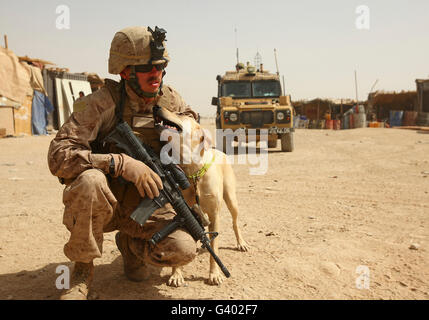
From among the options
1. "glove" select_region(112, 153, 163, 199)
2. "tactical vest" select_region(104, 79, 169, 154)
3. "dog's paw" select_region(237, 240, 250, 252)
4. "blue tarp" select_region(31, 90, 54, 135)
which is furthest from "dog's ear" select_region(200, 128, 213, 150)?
"blue tarp" select_region(31, 90, 54, 135)

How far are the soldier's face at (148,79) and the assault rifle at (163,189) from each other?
31 cm

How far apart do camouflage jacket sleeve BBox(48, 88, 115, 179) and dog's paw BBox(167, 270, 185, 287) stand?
1041 millimetres

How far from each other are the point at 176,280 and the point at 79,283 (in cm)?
73

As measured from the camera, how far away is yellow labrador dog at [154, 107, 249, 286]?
2701mm

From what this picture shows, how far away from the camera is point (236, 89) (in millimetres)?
12008

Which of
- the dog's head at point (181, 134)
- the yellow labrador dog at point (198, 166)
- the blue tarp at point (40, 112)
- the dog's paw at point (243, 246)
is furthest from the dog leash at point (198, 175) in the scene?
the blue tarp at point (40, 112)

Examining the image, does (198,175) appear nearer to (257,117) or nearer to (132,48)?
(132,48)

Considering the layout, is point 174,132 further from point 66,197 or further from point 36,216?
point 36,216

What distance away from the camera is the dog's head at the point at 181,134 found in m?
2.68

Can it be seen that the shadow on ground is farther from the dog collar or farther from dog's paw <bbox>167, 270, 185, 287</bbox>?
the dog collar

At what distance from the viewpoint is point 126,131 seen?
8.52ft

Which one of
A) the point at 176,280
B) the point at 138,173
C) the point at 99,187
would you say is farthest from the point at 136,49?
the point at 176,280

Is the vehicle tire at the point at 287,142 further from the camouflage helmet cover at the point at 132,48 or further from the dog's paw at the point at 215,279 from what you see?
the camouflage helmet cover at the point at 132,48
